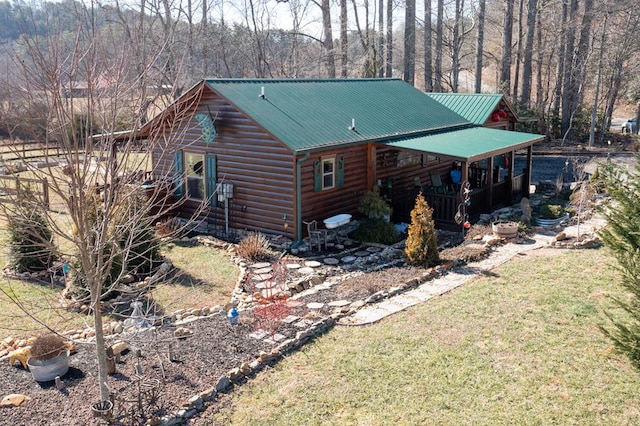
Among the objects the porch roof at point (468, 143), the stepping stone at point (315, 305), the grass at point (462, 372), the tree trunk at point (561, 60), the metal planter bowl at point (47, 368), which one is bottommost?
the grass at point (462, 372)

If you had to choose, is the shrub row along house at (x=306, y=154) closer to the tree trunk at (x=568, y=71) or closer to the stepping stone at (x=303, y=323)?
the stepping stone at (x=303, y=323)

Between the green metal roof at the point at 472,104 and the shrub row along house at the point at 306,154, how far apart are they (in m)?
2.30

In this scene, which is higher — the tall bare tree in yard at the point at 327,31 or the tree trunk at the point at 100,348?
the tall bare tree in yard at the point at 327,31

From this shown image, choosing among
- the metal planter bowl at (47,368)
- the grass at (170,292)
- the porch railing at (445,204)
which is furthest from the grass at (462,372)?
the porch railing at (445,204)

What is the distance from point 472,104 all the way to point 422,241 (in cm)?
1155

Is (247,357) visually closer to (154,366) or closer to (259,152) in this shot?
(154,366)

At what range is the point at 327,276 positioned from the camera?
1266 centimetres

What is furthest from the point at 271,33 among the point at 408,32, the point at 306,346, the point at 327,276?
the point at 306,346

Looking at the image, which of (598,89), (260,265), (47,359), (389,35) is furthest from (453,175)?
(389,35)

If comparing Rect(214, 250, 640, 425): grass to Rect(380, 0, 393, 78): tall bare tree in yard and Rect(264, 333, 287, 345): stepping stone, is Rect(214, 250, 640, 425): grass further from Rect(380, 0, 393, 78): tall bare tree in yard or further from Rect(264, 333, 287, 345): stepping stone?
Rect(380, 0, 393, 78): tall bare tree in yard

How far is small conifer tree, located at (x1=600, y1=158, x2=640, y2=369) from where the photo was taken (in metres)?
6.93

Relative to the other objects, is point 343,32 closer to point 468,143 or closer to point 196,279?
point 468,143

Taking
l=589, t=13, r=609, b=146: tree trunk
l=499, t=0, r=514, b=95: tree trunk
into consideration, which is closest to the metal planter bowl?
l=589, t=13, r=609, b=146: tree trunk

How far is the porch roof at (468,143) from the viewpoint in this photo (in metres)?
15.6
